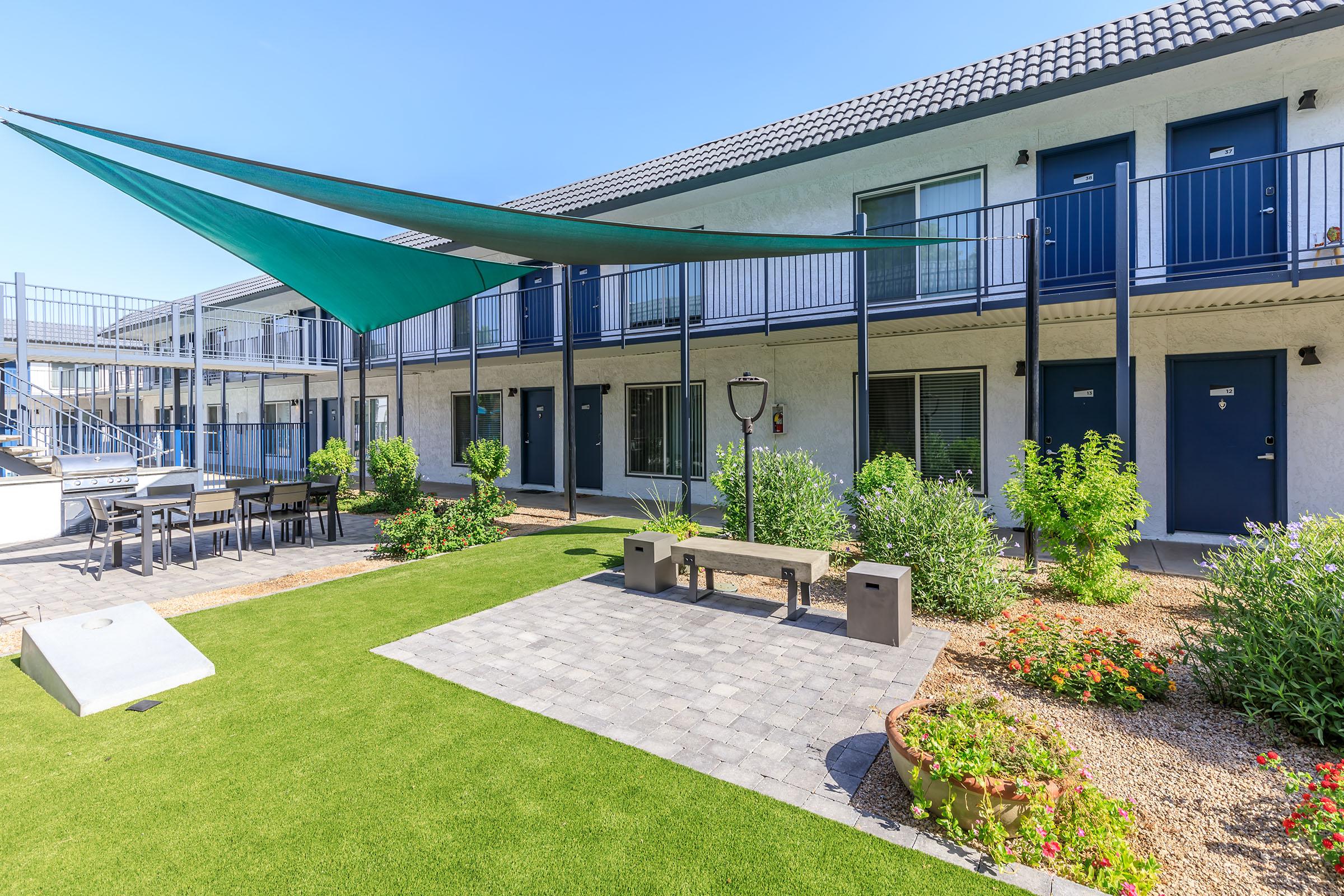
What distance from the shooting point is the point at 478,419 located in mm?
15719

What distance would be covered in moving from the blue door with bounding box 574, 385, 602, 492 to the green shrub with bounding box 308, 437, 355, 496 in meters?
5.31

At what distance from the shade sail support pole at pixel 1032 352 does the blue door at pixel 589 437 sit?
28.4 ft

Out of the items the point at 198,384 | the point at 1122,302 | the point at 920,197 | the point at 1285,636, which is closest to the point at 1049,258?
the point at 920,197

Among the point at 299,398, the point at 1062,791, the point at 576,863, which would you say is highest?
the point at 299,398

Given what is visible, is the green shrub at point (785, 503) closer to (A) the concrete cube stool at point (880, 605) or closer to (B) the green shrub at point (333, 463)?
(A) the concrete cube stool at point (880, 605)

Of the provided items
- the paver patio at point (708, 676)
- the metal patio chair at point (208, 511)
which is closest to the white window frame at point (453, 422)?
the metal patio chair at point (208, 511)

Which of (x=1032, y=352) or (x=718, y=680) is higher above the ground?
(x=1032, y=352)

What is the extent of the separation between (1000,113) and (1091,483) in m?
5.54

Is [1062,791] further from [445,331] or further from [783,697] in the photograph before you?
[445,331]

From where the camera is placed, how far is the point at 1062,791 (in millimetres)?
2570

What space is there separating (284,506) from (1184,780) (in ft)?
32.7

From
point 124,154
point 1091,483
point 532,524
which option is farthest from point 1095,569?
point 124,154

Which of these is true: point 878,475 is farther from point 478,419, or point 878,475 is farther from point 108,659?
point 478,419

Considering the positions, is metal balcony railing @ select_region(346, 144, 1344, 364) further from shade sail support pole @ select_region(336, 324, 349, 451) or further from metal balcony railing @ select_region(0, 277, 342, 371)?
metal balcony railing @ select_region(0, 277, 342, 371)
